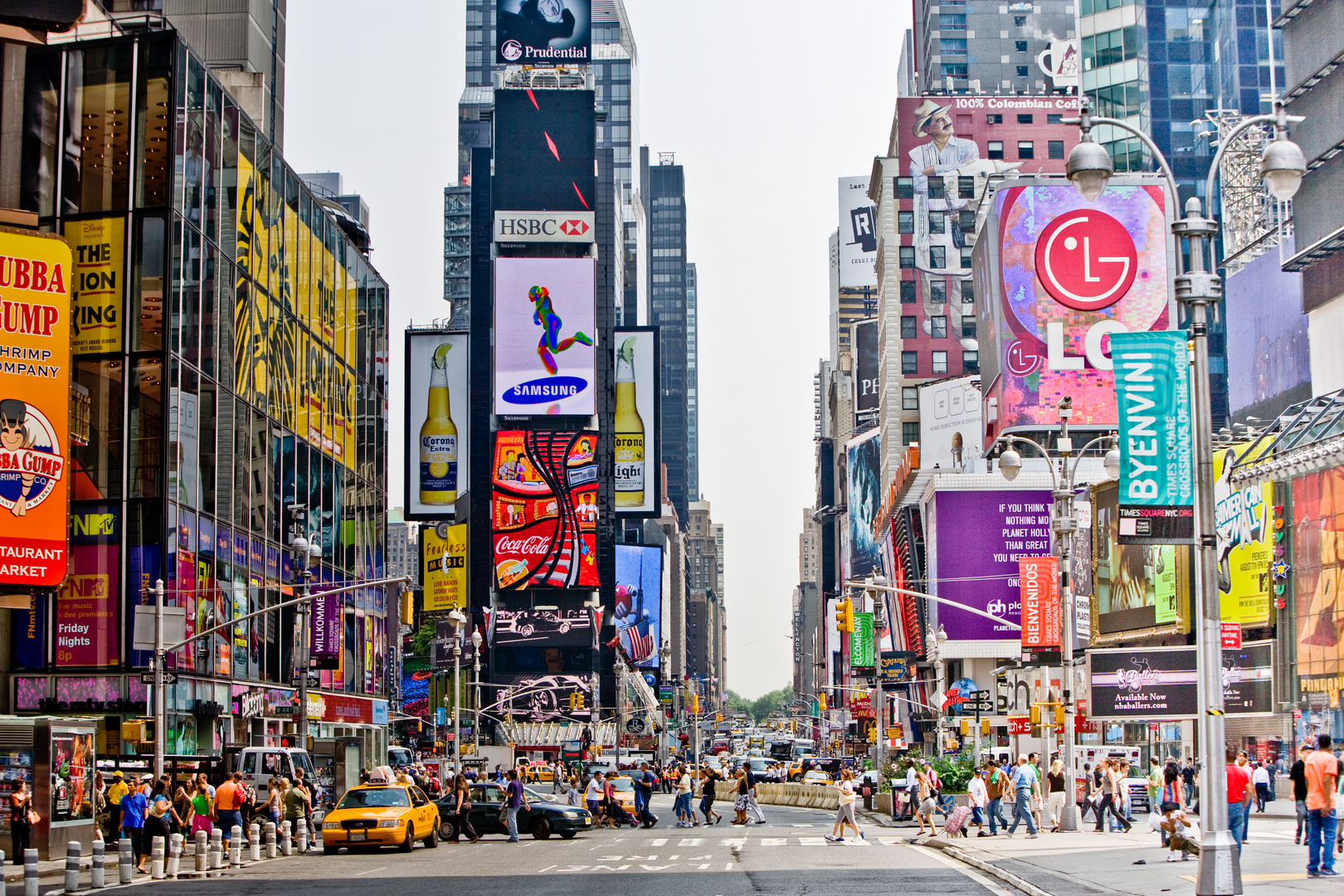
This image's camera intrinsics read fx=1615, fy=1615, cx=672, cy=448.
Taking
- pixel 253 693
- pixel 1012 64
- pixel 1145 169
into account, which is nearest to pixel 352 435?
pixel 253 693

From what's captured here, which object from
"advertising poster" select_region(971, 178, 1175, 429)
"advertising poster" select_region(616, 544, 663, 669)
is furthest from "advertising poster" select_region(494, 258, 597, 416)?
"advertising poster" select_region(971, 178, 1175, 429)

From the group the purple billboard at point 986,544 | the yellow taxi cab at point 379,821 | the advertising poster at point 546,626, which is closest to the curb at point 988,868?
the yellow taxi cab at point 379,821

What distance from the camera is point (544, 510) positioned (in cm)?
14325

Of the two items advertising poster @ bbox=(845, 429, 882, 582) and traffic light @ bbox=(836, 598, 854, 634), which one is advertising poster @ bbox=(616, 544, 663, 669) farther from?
traffic light @ bbox=(836, 598, 854, 634)

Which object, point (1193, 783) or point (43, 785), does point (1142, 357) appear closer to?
point (43, 785)

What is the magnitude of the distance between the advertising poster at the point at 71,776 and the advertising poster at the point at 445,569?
361ft

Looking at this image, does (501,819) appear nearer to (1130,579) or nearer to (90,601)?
(90,601)

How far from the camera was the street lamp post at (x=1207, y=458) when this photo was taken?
61.0 feet

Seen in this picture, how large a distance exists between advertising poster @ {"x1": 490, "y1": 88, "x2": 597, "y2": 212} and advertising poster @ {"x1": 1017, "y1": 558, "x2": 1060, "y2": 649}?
101m

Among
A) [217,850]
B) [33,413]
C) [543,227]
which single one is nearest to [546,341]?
[543,227]

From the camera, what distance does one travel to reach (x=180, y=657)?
183 ft

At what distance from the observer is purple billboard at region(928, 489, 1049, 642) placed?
96.4m

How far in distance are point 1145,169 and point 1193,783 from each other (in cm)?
8984

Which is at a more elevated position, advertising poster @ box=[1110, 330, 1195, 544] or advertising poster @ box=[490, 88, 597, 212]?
advertising poster @ box=[490, 88, 597, 212]
